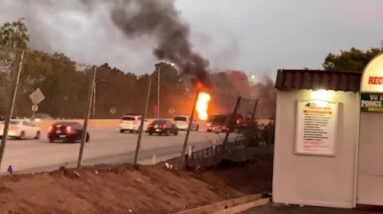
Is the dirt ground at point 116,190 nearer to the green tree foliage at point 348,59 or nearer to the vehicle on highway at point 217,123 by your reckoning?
the vehicle on highway at point 217,123

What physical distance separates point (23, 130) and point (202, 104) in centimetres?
770

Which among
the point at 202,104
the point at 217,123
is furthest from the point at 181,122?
the point at 217,123

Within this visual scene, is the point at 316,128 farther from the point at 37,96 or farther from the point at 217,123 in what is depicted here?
the point at 217,123

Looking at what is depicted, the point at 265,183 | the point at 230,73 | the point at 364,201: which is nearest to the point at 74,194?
the point at 364,201

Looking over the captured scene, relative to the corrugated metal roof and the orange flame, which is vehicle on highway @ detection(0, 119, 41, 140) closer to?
the corrugated metal roof

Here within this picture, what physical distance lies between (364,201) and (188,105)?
350 inches

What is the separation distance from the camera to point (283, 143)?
561 inches

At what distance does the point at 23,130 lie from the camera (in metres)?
14.3

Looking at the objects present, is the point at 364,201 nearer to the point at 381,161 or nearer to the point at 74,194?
the point at 381,161

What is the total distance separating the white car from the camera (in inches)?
651

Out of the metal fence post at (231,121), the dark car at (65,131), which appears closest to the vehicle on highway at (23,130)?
the dark car at (65,131)

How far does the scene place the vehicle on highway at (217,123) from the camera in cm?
2478

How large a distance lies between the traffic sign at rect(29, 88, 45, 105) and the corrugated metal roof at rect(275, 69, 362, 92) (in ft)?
16.9

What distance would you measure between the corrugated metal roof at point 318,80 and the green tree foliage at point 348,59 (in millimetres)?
27530
